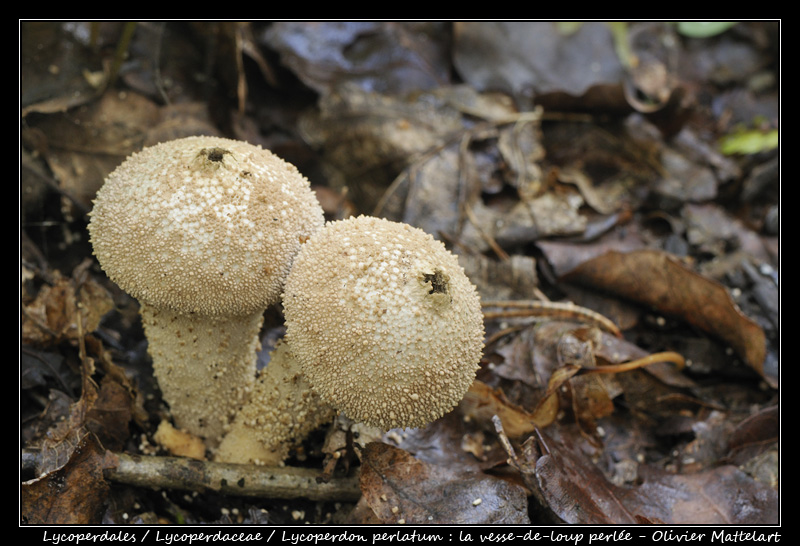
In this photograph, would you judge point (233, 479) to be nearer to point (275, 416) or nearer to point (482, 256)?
point (275, 416)

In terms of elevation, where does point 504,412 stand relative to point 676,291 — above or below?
below

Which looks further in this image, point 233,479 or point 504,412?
point 504,412

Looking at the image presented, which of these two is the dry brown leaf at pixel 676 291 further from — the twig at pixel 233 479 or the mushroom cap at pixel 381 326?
the twig at pixel 233 479

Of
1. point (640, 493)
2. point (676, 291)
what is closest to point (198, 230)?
point (640, 493)

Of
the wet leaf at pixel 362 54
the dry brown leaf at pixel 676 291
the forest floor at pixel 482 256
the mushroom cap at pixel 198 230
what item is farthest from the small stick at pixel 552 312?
the wet leaf at pixel 362 54

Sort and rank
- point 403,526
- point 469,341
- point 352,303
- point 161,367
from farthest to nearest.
Answer: point 161,367
point 403,526
point 469,341
point 352,303

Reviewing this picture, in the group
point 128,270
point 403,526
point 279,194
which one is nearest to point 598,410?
point 403,526

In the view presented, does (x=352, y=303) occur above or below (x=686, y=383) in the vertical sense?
above

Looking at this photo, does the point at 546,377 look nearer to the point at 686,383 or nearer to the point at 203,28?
the point at 686,383
